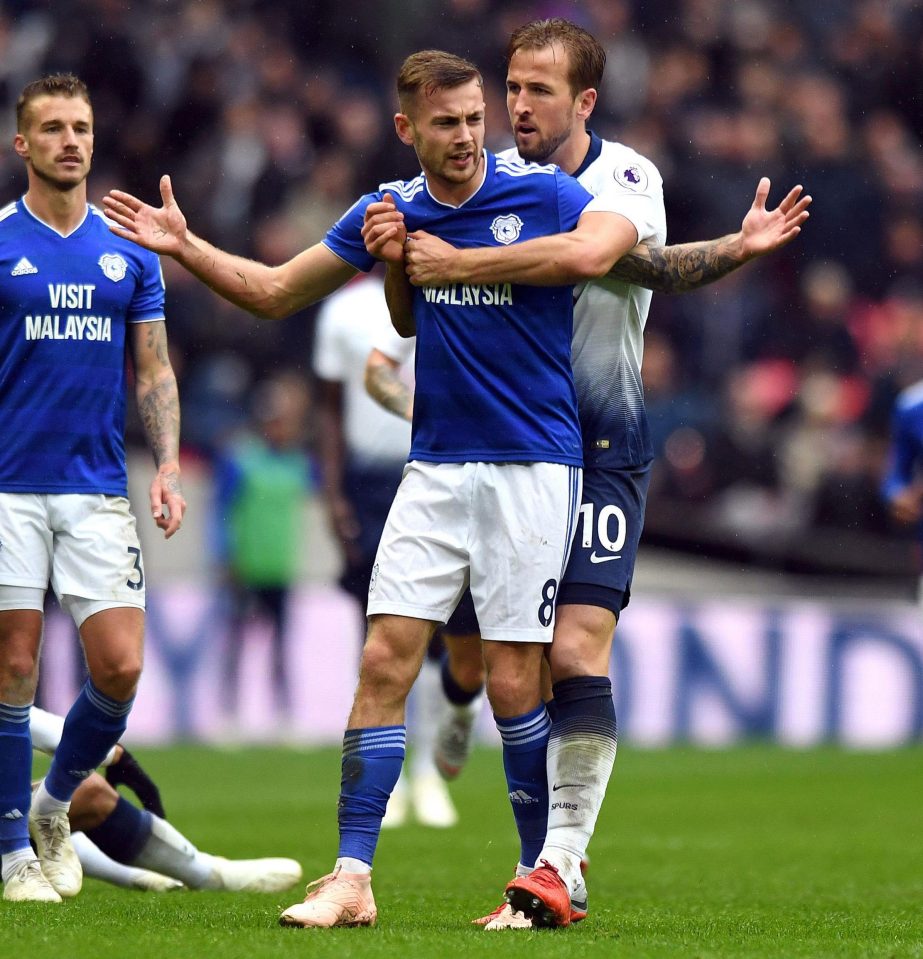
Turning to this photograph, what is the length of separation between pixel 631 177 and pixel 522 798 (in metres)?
1.85

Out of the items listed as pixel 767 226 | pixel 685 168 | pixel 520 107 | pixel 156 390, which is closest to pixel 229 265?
pixel 156 390

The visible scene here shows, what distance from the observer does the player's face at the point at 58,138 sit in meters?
6.13

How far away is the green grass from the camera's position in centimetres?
496

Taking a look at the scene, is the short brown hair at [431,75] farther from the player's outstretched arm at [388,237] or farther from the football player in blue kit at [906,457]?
the football player in blue kit at [906,457]

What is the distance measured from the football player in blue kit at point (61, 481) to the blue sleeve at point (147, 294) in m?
0.07

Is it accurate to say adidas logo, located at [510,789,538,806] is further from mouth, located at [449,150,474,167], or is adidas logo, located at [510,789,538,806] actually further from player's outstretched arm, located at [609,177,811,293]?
mouth, located at [449,150,474,167]

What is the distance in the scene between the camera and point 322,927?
5113 millimetres

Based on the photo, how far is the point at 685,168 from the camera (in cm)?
1683

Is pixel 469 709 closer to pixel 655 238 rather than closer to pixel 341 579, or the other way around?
pixel 341 579

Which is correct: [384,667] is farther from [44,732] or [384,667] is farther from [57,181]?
[57,181]

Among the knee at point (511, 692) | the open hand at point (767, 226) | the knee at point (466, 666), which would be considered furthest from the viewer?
the knee at point (466, 666)

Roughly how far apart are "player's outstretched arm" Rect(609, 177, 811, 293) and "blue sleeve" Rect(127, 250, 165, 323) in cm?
159

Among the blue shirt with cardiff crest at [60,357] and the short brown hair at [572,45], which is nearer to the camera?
the short brown hair at [572,45]

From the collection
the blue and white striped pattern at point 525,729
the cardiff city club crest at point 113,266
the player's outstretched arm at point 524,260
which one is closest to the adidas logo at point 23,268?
the cardiff city club crest at point 113,266
